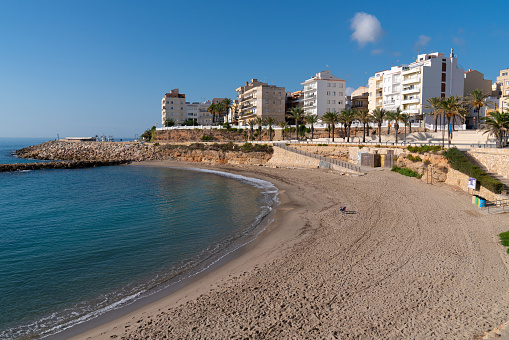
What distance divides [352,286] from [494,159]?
91.0 feet

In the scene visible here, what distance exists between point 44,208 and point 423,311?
1349 inches

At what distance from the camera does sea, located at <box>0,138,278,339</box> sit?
45.2 ft

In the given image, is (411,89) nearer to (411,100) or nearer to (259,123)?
(411,100)

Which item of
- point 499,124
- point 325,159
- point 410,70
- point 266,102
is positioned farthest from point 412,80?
point 266,102

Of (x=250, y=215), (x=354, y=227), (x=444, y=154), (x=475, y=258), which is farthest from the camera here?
(x=444, y=154)

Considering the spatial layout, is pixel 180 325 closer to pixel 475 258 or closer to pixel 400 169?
pixel 475 258

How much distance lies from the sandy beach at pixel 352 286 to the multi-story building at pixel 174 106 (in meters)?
115

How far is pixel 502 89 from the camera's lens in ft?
238

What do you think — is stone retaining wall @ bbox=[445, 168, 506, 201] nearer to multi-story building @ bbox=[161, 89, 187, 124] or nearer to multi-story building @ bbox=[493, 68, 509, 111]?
multi-story building @ bbox=[493, 68, 509, 111]

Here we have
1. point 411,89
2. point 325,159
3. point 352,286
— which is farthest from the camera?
point 411,89

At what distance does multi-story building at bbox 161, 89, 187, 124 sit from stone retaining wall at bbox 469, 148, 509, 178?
366 feet

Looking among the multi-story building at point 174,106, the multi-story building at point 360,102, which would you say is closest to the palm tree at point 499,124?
the multi-story building at point 360,102

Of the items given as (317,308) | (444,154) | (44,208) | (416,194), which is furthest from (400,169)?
(44,208)

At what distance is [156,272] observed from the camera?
16.7 metres
